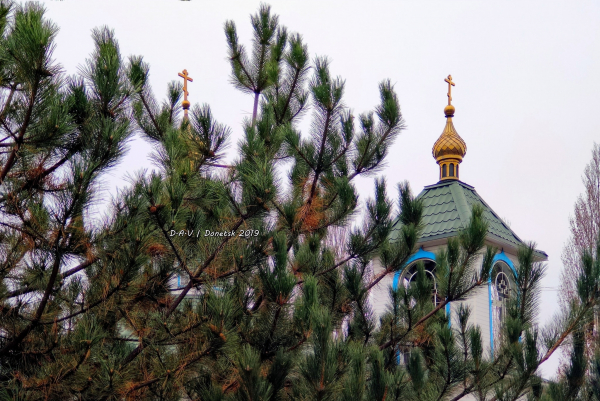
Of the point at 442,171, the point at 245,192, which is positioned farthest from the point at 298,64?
the point at 442,171

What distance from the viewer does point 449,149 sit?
12742 mm

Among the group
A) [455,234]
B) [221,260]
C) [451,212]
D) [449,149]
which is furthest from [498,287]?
[221,260]

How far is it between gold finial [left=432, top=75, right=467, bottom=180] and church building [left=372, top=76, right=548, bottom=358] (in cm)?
2

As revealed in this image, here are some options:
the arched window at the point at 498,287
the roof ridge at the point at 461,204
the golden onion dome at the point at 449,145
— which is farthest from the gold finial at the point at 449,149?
the arched window at the point at 498,287

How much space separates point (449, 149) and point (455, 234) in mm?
2869

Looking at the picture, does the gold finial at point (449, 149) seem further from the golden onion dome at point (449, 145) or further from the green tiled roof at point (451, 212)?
the green tiled roof at point (451, 212)

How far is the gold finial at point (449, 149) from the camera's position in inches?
497

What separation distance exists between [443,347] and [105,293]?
314cm

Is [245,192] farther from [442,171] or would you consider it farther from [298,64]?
[442,171]

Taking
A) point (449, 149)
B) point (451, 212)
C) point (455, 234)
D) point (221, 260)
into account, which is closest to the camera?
point (221, 260)

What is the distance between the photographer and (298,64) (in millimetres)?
6969

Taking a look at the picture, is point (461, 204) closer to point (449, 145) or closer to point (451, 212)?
point (451, 212)

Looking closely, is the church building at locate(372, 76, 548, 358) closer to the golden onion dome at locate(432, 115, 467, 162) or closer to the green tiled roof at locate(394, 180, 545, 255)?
the green tiled roof at locate(394, 180, 545, 255)

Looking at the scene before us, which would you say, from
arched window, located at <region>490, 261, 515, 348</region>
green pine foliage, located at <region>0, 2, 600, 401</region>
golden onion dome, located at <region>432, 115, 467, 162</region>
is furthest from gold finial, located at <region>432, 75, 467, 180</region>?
green pine foliage, located at <region>0, 2, 600, 401</region>
